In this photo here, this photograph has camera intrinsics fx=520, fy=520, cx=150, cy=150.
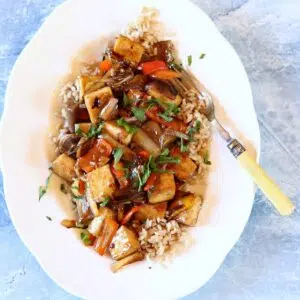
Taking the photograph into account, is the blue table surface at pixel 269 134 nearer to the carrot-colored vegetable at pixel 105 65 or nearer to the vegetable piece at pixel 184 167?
the vegetable piece at pixel 184 167

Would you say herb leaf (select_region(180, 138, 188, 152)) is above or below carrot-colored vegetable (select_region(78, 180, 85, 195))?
below

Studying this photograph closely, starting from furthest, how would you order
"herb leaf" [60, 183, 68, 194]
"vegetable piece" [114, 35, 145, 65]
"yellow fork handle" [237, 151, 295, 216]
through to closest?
"herb leaf" [60, 183, 68, 194] → "vegetable piece" [114, 35, 145, 65] → "yellow fork handle" [237, 151, 295, 216]

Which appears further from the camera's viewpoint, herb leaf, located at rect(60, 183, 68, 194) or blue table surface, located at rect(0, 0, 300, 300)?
blue table surface, located at rect(0, 0, 300, 300)

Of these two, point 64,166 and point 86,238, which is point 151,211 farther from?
point 64,166

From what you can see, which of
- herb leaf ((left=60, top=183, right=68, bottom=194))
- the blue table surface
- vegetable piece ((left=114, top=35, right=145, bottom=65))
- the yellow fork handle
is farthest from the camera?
the blue table surface

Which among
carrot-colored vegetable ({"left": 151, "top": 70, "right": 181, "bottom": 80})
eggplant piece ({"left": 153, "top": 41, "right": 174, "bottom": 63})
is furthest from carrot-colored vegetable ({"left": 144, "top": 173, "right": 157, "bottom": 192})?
eggplant piece ({"left": 153, "top": 41, "right": 174, "bottom": 63})

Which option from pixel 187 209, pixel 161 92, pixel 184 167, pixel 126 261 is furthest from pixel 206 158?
pixel 126 261

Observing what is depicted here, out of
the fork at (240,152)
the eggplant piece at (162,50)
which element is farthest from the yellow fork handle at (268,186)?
the eggplant piece at (162,50)

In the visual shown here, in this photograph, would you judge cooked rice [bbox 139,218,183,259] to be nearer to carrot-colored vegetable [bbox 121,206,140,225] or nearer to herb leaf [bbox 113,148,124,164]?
carrot-colored vegetable [bbox 121,206,140,225]
